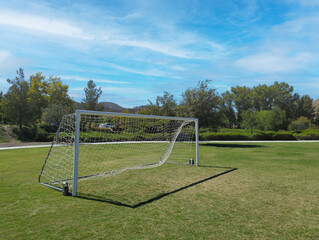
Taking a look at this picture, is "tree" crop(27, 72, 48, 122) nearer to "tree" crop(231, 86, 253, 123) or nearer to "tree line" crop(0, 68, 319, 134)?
"tree line" crop(0, 68, 319, 134)

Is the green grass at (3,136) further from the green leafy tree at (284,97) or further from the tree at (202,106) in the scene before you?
the green leafy tree at (284,97)

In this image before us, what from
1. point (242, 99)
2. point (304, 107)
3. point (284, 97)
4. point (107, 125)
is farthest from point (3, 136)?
point (304, 107)

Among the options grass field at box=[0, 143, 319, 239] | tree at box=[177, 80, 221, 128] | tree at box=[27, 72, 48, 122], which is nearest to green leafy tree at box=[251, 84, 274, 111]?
tree at box=[177, 80, 221, 128]

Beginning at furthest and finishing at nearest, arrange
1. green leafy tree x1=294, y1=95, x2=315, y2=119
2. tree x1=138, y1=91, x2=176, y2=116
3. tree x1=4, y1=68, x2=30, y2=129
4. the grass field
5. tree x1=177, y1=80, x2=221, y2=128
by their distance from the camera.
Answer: green leafy tree x1=294, y1=95, x2=315, y2=119 < tree x1=138, y1=91, x2=176, y2=116 < tree x1=4, y1=68, x2=30, y2=129 < tree x1=177, y1=80, x2=221, y2=128 < the grass field

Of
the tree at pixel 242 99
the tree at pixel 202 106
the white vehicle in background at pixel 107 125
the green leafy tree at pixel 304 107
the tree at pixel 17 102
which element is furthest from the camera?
the tree at pixel 242 99

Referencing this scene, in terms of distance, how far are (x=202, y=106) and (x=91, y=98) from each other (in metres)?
24.7

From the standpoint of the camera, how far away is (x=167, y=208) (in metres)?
4.30

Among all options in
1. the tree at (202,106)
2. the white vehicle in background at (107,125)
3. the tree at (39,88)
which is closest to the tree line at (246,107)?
the tree at (202,106)

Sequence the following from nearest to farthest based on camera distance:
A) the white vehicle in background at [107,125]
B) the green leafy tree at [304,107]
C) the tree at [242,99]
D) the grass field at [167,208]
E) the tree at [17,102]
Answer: the grass field at [167,208], the white vehicle in background at [107,125], the tree at [17,102], the green leafy tree at [304,107], the tree at [242,99]

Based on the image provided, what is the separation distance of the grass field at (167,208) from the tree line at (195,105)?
12005 millimetres

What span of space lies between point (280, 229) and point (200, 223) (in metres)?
1.20

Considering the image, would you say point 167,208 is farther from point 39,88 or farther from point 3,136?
point 39,88

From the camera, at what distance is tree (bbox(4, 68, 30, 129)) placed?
21.1 meters

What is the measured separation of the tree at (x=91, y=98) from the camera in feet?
123
